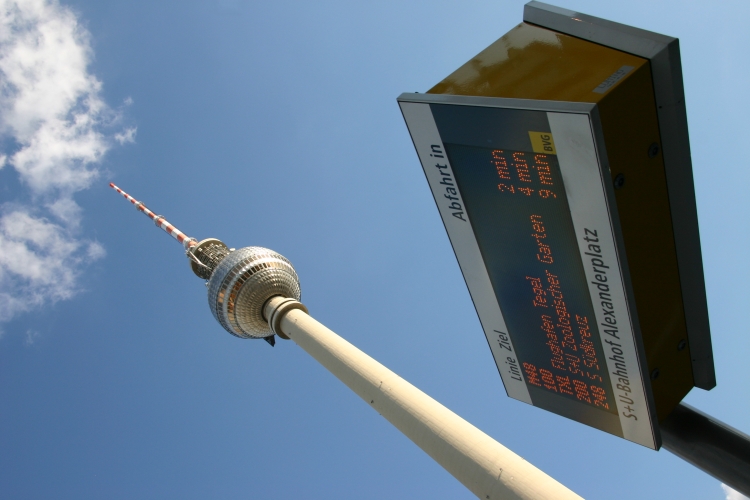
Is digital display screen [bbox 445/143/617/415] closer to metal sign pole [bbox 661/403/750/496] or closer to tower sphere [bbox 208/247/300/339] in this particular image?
metal sign pole [bbox 661/403/750/496]

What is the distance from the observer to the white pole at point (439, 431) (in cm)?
1009

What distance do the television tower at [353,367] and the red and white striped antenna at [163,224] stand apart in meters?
0.08

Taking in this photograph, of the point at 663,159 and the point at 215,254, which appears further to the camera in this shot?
the point at 215,254

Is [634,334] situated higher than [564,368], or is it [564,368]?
[634,334]

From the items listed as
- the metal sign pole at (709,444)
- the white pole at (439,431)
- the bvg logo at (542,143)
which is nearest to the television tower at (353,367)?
the white pole at (439,431)

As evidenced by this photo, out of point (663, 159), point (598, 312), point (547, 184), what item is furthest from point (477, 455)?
point (663, 159)

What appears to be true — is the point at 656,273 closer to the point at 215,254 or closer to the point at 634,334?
the point at 634,334

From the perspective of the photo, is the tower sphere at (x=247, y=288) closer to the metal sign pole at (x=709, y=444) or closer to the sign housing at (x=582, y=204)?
the sign housing at (x=582, y=204)

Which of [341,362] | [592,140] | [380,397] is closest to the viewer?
[592,140]

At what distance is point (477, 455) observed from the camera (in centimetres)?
1130

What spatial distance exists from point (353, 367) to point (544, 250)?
9.44m

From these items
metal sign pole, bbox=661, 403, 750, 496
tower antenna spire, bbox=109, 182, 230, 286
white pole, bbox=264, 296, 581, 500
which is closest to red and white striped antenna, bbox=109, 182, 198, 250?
tower antenna spire, bbox=109, 182, 230, 286

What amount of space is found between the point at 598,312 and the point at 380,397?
764 cm

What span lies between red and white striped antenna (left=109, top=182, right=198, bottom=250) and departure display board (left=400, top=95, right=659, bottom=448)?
88.9ft
